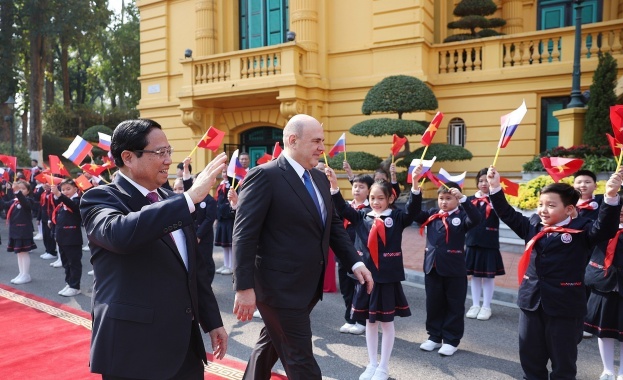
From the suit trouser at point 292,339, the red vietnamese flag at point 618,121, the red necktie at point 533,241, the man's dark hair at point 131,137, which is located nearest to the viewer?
the man's dark hair at point 131,137

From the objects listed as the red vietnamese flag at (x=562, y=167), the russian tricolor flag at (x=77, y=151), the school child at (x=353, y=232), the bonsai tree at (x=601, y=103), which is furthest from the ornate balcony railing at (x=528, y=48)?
the russian tricolor flag at (x=77, y=151)

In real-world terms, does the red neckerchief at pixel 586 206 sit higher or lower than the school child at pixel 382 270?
higher

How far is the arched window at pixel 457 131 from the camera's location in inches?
549

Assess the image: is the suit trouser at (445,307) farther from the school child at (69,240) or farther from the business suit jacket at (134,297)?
the school child at (69,240)

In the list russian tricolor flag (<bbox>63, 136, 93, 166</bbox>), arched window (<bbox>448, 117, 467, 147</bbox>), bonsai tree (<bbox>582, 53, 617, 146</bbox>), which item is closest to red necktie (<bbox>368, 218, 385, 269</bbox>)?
russian tricolor flag (<bbox>63, 136, 93, 166</bbox>)

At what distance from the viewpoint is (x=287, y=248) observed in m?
3.09

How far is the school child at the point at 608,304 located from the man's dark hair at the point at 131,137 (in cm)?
377

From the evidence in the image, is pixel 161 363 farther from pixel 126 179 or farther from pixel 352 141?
pixel 352 141

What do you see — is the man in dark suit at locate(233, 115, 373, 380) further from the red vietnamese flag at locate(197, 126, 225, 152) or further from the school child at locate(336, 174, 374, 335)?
the red vietnamese flag at locate(197, 126, 225, 152)

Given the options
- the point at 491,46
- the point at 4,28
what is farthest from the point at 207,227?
the point at 4,28

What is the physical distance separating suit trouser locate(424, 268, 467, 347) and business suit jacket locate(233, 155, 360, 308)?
2.01 metres

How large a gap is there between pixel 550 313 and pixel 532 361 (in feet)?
1.30

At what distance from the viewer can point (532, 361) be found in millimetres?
3486

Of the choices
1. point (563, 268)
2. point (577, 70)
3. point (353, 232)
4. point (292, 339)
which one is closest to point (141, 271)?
point (292, 339)
